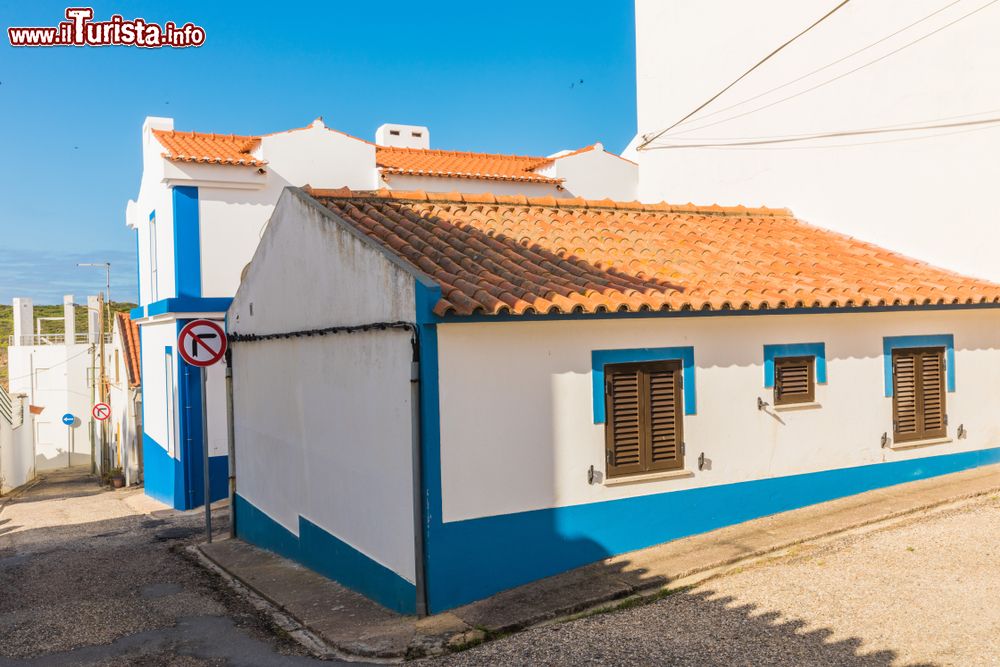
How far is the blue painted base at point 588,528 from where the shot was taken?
7.03 m

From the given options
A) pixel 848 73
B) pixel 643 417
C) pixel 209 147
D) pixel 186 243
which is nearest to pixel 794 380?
pixel 643 417

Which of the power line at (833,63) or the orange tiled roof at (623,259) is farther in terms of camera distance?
the power line at (833,63)

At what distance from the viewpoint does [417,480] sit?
693 cm

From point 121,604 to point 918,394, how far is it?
8.71 m

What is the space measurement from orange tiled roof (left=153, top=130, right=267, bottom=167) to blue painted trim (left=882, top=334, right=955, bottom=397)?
12.2 metres

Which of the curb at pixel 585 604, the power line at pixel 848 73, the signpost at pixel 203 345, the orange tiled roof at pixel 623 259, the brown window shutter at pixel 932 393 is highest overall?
the power line at pixel 848 73

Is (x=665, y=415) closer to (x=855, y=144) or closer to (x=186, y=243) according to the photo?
(x=855, y=144)

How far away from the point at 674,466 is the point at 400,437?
2710 mm

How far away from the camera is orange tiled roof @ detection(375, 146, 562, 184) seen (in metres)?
20.1

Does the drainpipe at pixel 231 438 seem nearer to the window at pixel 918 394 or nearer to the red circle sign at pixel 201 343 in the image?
the red circle sign at pixel 201 343

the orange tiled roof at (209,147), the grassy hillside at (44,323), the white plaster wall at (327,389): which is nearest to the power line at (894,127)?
the white plaster wall at (327,389)

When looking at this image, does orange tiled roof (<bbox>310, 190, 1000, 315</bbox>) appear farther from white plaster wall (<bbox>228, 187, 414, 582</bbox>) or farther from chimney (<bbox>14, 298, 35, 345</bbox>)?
chimney (<bbox>14, 298, 35, 345</bbox>)

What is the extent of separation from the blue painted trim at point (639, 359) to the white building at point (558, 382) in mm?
21

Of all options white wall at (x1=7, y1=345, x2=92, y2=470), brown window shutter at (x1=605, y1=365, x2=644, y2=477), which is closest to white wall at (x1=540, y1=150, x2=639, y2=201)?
brown window shutter at (x1=605, y1=365, x2=644, y2=477)
